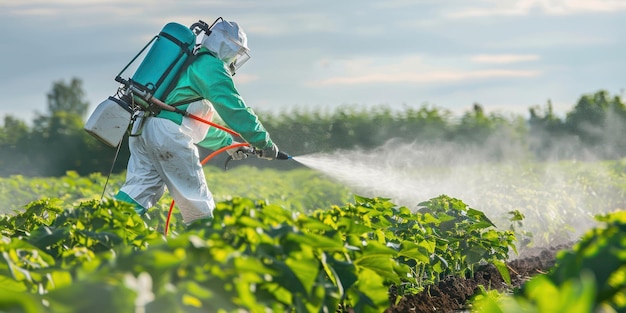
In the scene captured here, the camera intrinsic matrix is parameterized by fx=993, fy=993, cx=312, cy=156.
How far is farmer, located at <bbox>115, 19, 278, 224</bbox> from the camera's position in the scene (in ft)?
20.2

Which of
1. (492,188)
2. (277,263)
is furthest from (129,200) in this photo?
(492,188)

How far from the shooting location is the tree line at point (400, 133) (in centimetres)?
2228

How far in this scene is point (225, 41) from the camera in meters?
6.34

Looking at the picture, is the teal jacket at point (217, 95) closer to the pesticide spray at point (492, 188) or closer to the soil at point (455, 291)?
the soil at point (455, 291)

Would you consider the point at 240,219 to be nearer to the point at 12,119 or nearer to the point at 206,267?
the point at 206,267

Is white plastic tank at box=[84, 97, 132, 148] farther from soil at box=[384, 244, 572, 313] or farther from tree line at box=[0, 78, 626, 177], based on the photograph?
tree line at box=[0, 78, 626, 177]

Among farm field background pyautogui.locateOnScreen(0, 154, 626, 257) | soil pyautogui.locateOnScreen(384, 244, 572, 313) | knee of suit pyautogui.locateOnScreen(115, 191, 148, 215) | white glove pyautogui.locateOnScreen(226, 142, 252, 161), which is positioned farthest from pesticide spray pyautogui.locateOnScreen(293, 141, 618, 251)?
knee of suit pyautogui.locateOnScreen(115, 191, 148, 215)

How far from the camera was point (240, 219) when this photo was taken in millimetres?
3164

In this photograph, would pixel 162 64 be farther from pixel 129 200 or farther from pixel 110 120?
A: pixel 129 200

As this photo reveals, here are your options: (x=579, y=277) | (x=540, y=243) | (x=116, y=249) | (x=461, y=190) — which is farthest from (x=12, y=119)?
(x=579, y=277)

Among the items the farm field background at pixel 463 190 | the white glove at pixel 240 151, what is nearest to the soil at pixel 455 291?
the white glove at pixel 240 151

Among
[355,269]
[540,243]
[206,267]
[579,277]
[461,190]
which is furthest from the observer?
[461,190]

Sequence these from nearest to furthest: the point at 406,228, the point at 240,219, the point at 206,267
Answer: the point at 206,267
the point at 240,219
the point at 406,228

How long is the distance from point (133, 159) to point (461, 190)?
254 inches
